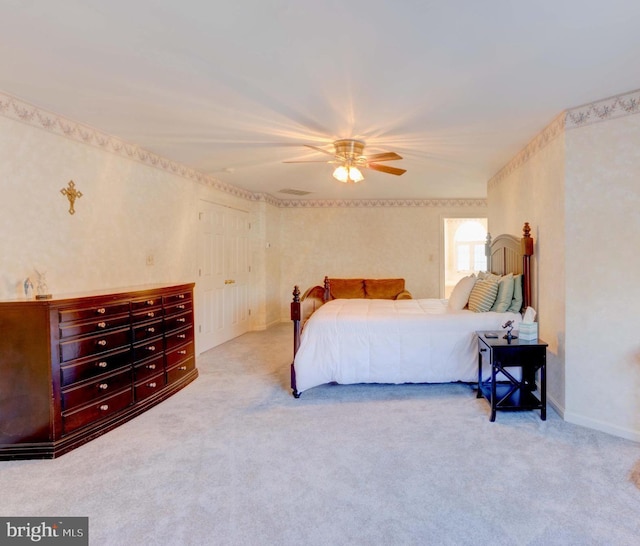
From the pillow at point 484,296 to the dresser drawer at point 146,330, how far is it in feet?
10.1

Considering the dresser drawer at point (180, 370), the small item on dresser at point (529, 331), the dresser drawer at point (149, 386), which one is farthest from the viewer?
the dresser drawer at point (180, 370)

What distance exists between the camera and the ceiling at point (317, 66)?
5.53 feet

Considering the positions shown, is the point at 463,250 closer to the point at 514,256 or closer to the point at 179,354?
the point at 514,256

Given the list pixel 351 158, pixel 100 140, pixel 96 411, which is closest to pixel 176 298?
pixel 96 411

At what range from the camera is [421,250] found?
7172 millimetres

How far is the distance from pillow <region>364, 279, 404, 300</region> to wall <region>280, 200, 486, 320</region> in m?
0.96

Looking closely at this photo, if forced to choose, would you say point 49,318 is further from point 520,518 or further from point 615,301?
point 615,301

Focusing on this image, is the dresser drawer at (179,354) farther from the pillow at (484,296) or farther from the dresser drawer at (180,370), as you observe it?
the pillow at (484,296)

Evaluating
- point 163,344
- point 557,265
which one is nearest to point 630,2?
point 557,265

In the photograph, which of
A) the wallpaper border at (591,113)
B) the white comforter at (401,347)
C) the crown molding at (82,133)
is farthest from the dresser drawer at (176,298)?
the wallpaper border at (591,113)

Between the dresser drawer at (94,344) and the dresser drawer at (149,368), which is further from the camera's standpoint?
the dresser drawer at (149,368)

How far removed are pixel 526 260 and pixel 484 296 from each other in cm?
53

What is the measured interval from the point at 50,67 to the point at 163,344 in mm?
2251

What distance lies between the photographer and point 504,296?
3.63m
